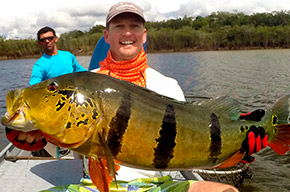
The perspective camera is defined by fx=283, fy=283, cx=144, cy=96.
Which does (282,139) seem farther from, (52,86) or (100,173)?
(52,86)

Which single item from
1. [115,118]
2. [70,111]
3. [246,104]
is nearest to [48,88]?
[70,111]

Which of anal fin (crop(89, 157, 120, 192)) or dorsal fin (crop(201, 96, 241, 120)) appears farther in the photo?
dorsal fin (crop(201, 96, 241, 120))

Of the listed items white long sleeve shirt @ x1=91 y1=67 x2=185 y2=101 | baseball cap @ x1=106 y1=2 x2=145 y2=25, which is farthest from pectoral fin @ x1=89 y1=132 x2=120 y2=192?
baseball cap @ x1=106 y1=2 x2=145 y2=25

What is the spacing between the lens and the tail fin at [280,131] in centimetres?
241

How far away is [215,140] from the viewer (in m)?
2.15

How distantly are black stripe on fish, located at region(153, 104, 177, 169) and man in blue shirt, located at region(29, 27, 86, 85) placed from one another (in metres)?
5.16

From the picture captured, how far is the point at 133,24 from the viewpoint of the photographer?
10.2 feet

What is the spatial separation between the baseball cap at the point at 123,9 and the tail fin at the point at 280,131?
1658 millimetres

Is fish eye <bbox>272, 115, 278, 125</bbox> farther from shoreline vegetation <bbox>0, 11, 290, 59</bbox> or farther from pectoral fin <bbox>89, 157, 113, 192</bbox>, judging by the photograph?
shoreline vegetation <bbox>0, 11, 290, 59</bbox>

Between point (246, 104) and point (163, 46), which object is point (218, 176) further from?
point (163, 46)

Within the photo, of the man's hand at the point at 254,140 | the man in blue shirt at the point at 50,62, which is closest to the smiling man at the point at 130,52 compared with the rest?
the man's hand at the point at 254,140

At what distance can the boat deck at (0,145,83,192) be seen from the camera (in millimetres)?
4332

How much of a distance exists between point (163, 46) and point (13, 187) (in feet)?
251

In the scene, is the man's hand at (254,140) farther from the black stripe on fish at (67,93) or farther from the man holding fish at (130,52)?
the black stripe on fish at (67,93)
